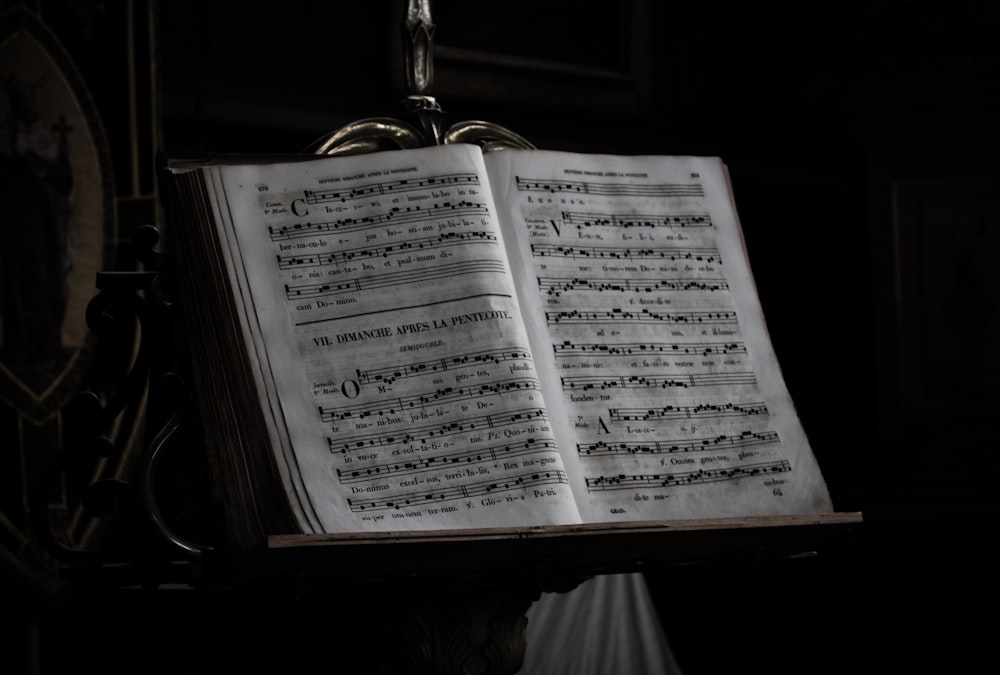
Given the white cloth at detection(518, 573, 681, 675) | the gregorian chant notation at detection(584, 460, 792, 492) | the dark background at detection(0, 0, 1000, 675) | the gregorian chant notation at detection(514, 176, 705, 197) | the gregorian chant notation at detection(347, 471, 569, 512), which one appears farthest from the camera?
the dark background at detection(0, 0, 1000, 675)

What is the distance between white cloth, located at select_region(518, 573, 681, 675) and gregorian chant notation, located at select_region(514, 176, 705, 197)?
3.33ft

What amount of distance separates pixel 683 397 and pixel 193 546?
495mm

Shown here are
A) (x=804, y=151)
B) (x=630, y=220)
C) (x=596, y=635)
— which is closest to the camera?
(x=630, y=220)

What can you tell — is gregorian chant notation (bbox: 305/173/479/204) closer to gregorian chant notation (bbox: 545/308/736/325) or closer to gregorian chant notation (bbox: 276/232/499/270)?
gregorian chant notation (bbox: 276/232/499/270)

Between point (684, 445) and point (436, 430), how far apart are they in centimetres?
27

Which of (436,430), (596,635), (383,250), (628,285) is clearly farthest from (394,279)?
(596,635)

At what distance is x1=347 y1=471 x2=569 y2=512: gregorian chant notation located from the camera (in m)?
1.05

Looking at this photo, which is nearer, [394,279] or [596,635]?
[394,279]

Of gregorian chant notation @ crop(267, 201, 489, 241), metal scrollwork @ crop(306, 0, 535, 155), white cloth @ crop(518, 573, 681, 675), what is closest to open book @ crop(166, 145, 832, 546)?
gregorian chant notation @ crop(267, 201, 489, 241)

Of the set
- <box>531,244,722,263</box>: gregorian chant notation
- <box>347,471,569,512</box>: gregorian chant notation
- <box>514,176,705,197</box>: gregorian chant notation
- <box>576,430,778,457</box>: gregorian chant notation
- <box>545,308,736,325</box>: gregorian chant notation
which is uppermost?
<box>514,176,705,197</box>: gregorian chant notation

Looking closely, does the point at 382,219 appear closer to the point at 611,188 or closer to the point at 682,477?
the point at 611,188

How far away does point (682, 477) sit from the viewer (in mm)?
1199

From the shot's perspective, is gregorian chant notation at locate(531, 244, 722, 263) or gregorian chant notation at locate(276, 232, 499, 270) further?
gregorian chant notation at locate(531, 244, 722, 263)

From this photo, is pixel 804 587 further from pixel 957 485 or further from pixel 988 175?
pixel 988 175
